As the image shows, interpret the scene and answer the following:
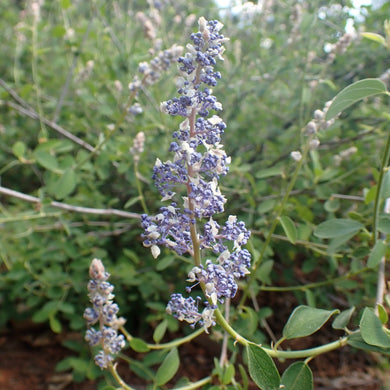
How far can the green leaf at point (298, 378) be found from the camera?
98cm

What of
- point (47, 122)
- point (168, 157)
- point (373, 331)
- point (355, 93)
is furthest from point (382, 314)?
point (47, 122)

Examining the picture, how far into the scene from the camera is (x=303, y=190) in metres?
1.88

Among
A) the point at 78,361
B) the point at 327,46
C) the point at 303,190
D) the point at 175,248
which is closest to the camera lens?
the point at 175,248

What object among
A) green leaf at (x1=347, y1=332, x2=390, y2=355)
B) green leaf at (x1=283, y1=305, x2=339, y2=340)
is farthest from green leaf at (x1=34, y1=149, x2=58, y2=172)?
green leaf at (x1=347, y1=332, x2=390, y2=355)

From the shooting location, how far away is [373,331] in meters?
0.95

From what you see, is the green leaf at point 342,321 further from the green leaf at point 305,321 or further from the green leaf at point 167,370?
the green leaf at point 167,370

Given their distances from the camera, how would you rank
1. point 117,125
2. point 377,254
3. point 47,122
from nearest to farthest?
point 377,254 → point 117,125 → point 47,122

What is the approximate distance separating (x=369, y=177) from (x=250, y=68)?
1.06 metres

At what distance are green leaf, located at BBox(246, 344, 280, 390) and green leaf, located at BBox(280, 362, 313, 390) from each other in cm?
13

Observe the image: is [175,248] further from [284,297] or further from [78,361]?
[284,297]

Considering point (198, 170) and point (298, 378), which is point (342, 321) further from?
point (198, 170)

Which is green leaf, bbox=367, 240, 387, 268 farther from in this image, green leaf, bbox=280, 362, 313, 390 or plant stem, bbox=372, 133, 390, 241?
green leaf, bbox=280, 362, 313, 390

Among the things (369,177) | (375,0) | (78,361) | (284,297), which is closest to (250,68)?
(375,0)

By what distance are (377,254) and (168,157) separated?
48.7 inches
